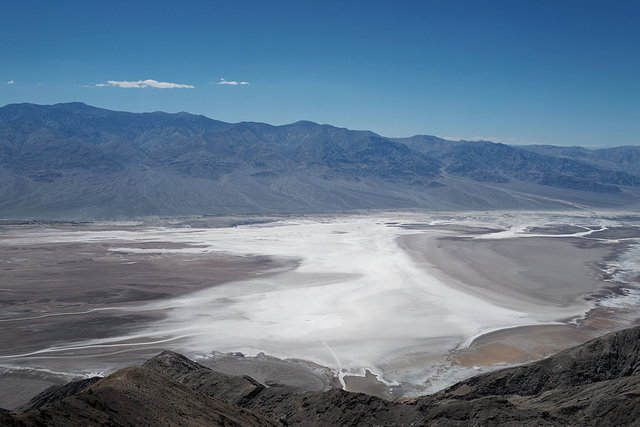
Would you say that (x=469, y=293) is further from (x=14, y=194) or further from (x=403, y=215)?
(x=14, y=194)

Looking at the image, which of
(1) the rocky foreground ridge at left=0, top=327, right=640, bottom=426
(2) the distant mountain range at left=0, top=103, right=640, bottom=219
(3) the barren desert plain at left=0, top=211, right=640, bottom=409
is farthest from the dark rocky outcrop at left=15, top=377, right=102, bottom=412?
(2) the distant mountain range at left=0, top=103, right=640, bottom=219

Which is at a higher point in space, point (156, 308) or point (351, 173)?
point (351, 173)

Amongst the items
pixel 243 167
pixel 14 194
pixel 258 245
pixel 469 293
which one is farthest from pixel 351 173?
pixel 469 293

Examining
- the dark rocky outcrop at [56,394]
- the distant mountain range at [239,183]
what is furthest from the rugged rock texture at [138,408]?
the distant mountain range at [239,183]

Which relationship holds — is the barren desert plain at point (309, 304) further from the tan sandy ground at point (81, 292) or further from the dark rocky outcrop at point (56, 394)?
the dark rocky outcrop at point (56, 394)

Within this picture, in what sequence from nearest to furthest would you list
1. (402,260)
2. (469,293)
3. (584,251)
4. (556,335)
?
(556,335) → (469,293) → (402,260) → (584,251)

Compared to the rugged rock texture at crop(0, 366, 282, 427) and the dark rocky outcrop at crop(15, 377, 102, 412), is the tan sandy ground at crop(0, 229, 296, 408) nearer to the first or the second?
the dark rocky outcrop at crop(15, 377, 102, 412)
